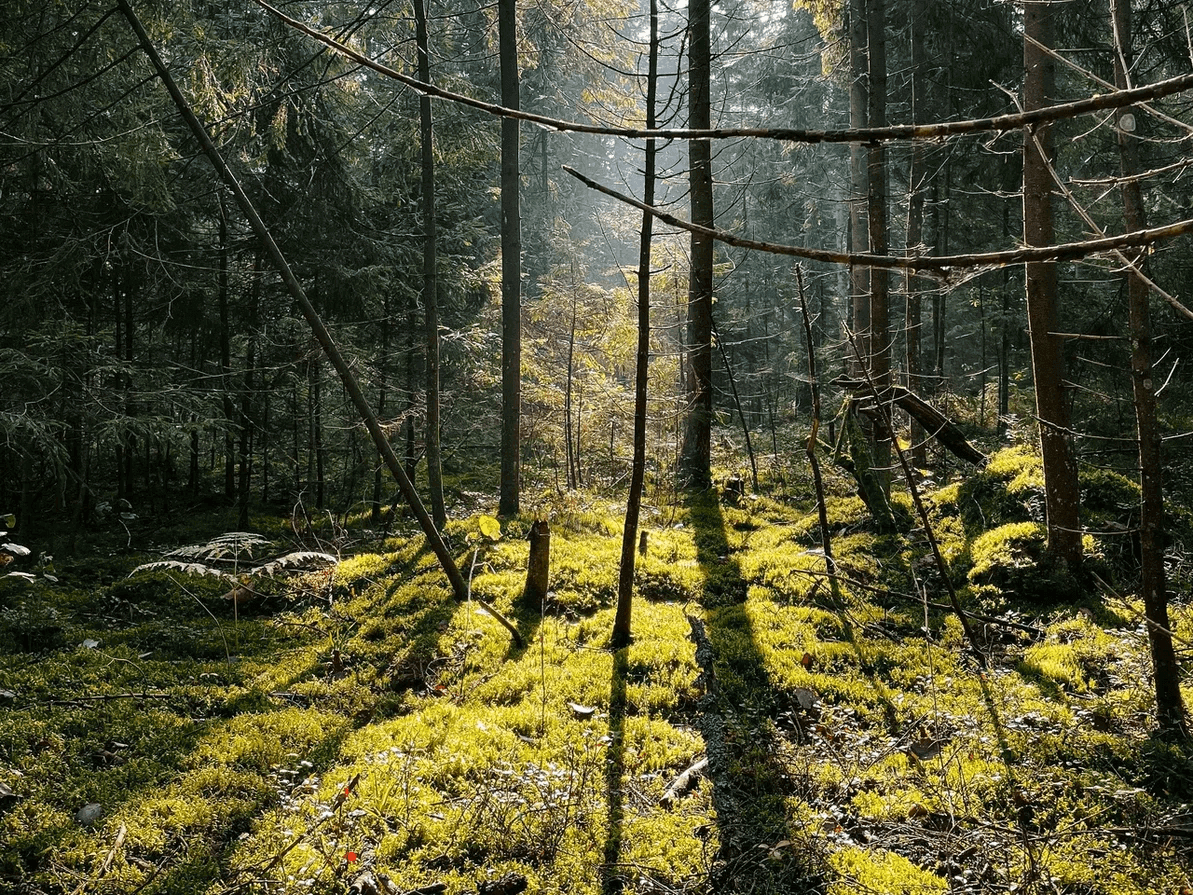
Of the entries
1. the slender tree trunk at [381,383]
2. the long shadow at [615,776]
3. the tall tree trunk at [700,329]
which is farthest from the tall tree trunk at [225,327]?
the long shadow at [615,776]

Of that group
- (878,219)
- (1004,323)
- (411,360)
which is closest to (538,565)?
(411,360)

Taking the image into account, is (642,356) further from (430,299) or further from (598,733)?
(430,299)

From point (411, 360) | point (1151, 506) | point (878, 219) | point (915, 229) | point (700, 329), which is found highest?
point (915, 229)

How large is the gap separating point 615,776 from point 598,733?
0.51m

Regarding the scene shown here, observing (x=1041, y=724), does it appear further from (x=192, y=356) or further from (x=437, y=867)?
(x=192, y=356)

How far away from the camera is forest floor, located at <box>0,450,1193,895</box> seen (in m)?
3.53

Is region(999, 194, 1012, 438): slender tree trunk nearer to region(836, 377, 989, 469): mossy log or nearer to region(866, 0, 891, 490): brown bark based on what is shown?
region(836, 377, 989, 469): mossy log

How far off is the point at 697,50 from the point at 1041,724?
6.64 meters

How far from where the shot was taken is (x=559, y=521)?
396 inches

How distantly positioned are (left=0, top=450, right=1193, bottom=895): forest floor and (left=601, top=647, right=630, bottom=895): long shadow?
0.02 metres

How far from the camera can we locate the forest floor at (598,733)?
11.6ft

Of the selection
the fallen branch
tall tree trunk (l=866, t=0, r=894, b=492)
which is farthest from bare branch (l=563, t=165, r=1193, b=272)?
tall tree trunk (l=866, t=0, r=894, b=492)

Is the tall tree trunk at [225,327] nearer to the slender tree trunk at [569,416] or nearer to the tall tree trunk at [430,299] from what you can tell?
the tall tree trunk at [430,299]

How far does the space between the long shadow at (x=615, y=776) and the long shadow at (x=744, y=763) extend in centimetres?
53
